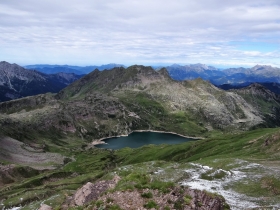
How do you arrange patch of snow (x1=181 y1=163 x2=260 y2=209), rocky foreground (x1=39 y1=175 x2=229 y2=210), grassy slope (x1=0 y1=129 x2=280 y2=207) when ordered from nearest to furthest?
1. rocky foreground (x1=39 y1=175 x2=229 y2=210)
2. patch of snow (x1=181 y1=163 x2=260 y2=209)
3. grassy slope (x1=0 y1=129 x2=280 y2=207)

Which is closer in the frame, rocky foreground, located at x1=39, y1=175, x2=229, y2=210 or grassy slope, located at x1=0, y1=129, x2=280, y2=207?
rocky foreground, located at x1=39, y1=175, x2=229, y2=210

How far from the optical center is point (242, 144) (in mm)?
111000

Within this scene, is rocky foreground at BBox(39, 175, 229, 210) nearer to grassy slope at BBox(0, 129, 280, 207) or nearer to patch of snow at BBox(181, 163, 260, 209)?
patch of snow at BBox(181, 163, 260, 209)

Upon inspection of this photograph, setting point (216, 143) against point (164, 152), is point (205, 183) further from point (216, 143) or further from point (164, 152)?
point (164, 152)

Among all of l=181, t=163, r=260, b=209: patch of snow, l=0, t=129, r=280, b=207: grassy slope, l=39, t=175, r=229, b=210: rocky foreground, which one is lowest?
l=0, t=129, r=280, b=207: grassy slope

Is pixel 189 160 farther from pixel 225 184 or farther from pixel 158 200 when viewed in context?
pixel 158 200

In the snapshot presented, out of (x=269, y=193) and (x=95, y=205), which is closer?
(x=95, y=205)

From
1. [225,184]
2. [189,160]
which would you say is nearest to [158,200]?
[225,184]

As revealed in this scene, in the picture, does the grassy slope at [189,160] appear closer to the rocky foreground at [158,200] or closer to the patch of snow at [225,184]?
the patch of snow at [225,184]

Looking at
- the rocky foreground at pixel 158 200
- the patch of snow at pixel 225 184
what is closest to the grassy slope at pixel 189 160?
the patch of snow at pixel 225 184

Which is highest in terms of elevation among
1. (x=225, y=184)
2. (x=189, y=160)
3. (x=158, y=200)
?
(x=158, y=200)

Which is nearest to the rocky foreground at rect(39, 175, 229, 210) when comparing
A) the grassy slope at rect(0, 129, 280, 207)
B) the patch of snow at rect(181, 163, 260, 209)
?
the patch of snow at rect(181, 163, 260, 209)

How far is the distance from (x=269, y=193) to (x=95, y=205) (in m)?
30.7

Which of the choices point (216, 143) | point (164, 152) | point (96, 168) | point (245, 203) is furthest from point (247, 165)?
point (96, 168)
